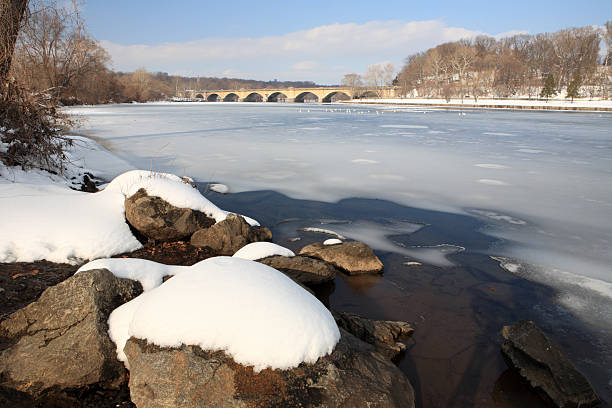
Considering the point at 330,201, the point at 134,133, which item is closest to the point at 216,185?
the point at 330,201

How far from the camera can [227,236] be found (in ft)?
18.4

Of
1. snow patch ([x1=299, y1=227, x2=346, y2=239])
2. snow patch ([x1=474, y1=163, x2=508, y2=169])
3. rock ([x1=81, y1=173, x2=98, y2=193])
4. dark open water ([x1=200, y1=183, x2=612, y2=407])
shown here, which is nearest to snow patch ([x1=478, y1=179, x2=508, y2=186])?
snow patch ([x1=474, y1=163, x2=508, y2=169])

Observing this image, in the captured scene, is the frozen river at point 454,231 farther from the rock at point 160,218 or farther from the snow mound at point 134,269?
the snow mound at point 134,269

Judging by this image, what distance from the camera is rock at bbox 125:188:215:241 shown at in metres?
5.64

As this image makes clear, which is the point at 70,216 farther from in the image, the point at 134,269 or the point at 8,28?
the point at 8,28

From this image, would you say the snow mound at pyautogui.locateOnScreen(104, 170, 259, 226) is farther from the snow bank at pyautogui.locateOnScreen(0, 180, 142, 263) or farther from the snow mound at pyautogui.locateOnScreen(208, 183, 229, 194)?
the snow mound at pyautogui.locateOnScreen(208, 183, 229, 194)

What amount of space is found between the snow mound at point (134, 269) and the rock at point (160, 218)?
224 cm

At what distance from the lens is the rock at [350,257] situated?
5086mm

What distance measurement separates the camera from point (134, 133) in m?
20.2

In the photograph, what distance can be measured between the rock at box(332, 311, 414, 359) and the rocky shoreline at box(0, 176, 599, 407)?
11mm

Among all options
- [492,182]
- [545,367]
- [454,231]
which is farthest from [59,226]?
[492,182]

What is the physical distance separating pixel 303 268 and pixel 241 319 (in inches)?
91.9

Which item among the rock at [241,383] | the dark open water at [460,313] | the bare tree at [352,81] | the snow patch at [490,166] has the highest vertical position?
the bare tree at [352,81]

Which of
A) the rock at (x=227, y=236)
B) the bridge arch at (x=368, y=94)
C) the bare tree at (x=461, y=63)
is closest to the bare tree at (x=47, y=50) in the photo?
the rock at (x=227, y=236)
